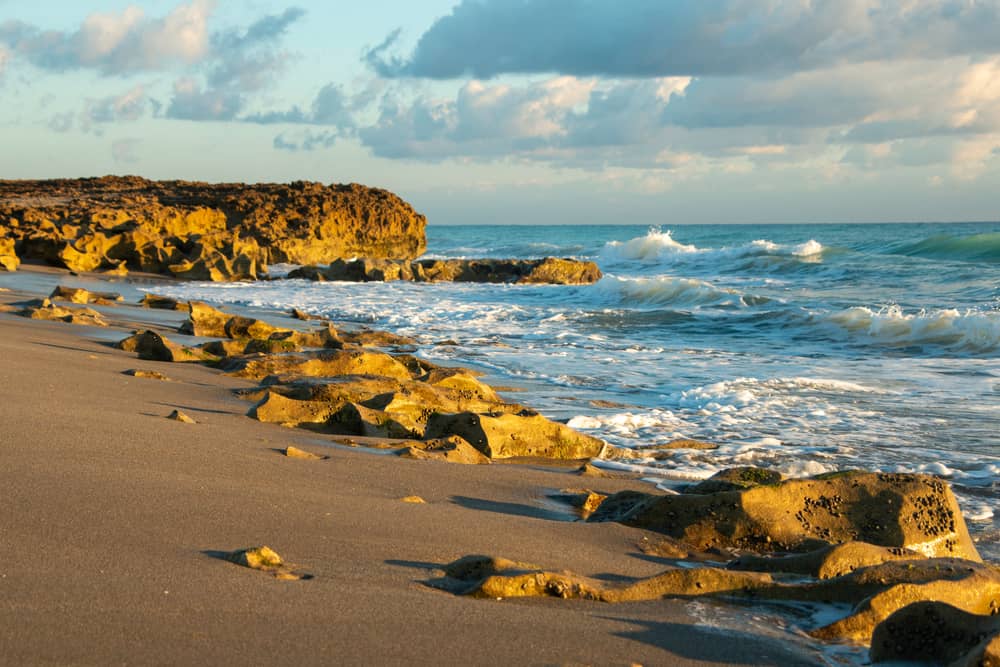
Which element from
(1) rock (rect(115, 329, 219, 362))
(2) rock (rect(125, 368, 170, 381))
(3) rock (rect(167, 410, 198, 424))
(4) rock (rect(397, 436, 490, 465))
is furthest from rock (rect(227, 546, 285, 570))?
(1) rock (rect(115, 329, 219, 362))

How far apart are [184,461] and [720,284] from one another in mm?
23881

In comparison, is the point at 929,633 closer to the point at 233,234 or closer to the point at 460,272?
the point at 460,272

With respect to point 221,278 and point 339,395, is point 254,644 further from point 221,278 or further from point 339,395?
point 221,278

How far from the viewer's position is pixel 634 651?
8.01 ft

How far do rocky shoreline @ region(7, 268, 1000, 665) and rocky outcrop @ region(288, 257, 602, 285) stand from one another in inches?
751

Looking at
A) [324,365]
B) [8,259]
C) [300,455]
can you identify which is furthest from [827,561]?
[8,259]

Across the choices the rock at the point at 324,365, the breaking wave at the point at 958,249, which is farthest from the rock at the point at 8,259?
the breaking wave at the point at 958,249

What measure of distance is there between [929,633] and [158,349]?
7.08 metres

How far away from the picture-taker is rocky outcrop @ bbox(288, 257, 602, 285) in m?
26.3

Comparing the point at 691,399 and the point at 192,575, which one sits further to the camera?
the point at 691,399

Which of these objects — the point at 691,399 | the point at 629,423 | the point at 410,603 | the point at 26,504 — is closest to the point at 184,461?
the point at 26,504

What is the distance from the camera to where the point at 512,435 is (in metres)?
5.64

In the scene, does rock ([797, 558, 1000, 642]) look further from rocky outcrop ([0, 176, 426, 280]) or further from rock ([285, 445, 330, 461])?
rocky outcrop ([0, 176, 426, 280])

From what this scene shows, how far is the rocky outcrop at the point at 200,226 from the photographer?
24.5 metres
